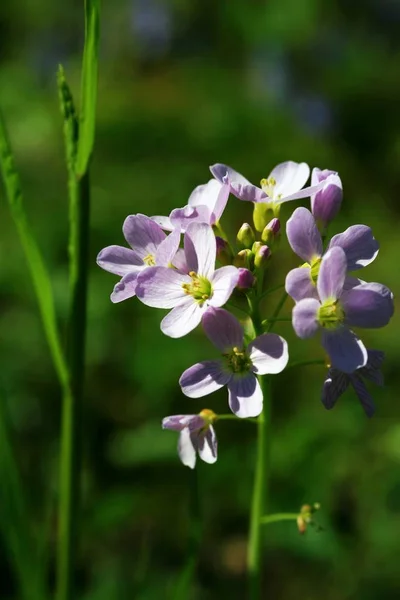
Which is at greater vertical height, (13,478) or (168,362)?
(13,478)

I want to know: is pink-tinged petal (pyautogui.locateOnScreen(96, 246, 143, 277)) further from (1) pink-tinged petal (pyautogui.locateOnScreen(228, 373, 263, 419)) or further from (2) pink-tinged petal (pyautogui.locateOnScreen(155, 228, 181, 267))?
(1) pink-tinged petal (pyautogui.locateOnScreen(228, 373, 263, 419))

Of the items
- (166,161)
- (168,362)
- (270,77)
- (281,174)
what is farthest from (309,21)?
(281,174)

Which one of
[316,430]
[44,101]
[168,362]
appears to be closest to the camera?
[316,430]

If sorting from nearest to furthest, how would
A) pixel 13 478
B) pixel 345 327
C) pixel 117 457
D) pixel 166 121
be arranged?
pixel 345 327 → pixel 13 478 → pixel 117 457 → pixel 166 121

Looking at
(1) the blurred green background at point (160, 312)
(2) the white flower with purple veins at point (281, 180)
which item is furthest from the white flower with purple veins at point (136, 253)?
(1) the blurred green background at point (160, 312)

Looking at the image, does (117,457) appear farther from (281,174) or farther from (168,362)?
(281,174)

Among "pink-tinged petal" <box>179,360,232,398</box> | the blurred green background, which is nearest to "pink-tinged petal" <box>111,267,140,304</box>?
"pink-tinged petal" <box>179,360,232,398</box>
